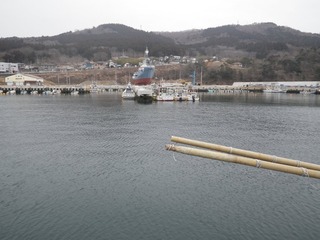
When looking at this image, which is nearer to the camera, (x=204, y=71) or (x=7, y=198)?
(x=7, y=198)

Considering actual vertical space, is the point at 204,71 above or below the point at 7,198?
above

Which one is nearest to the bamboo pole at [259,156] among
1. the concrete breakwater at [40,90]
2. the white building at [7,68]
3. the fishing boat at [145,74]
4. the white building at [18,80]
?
the fishing boat at [145,74]

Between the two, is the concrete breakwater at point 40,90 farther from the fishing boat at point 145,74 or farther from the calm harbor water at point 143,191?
the calm harbor water at point 143,191

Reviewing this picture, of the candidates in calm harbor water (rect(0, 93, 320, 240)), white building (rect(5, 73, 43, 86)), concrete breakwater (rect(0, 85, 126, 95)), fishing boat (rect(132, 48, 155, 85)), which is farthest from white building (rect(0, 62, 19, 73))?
calm harbor water (rect(0, 93, 320, 240))

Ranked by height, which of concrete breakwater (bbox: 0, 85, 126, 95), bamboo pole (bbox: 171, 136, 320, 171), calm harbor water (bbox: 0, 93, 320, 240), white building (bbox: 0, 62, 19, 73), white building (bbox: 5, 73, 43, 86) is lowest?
calm harbor water (bbox: 0, 93, 320, 240)

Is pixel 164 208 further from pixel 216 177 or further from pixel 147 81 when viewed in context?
pixel 147 81

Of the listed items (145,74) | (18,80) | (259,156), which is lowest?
(259,156)

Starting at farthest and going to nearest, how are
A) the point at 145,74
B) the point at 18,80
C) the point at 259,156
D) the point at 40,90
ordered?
1. the point at 18,80
2. the point at 40,90
3. the point at 145,74
4. the point at 259,156

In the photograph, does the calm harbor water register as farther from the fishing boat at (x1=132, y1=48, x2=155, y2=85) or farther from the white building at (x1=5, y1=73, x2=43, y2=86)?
the white building at (x1=5, y1=73, x2=43, y2=86)

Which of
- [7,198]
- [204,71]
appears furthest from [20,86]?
[7,198]

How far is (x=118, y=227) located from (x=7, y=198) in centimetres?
879

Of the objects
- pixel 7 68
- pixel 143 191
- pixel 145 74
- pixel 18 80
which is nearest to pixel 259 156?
pixel 143 191

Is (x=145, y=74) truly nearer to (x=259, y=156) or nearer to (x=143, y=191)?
(x=143, y=191)

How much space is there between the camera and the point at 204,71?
175m
